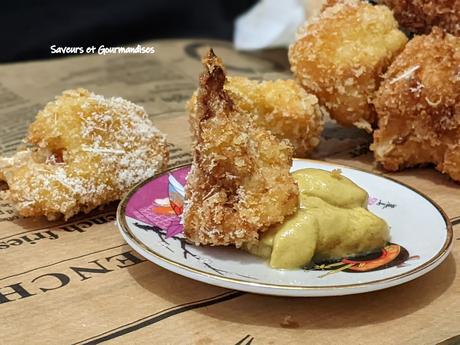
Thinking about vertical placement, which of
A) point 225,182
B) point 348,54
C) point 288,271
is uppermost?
point 348,54

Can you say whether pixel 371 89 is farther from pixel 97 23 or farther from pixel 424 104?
pixel 97 23

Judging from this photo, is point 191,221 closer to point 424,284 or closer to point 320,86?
point 424,284

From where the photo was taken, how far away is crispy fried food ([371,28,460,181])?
5.28 ft

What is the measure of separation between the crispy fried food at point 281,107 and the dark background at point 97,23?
2.17 meters

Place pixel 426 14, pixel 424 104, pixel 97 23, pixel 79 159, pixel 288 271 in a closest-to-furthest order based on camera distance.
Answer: pixel 288 271 < pixel 79 159 < pixel 424 104 < pixel 426 14 < pixel 97 23

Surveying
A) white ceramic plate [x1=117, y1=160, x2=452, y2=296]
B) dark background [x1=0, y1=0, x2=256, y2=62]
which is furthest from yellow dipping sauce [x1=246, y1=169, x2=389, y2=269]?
dark background [x1=0, y1=0, x2=256, y2=62]

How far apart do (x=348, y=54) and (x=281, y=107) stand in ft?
0.65

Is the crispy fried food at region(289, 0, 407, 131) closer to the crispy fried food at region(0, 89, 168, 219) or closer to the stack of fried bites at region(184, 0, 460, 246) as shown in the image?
the stack of fried bites at region(184, 0, 460, 246)

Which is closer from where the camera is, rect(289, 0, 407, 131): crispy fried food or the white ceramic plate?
the white ceramic plate

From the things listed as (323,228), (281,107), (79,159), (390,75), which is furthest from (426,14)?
(79,159)

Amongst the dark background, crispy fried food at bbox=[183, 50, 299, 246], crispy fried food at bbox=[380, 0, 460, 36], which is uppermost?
crispy fried food at bbox=[380, 0, 460, 36]

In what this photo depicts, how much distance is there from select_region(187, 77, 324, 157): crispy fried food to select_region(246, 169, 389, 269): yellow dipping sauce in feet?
1.23

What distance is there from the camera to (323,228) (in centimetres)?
119

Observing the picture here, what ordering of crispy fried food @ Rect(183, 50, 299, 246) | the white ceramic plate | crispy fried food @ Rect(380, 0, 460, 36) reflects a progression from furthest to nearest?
crispy fried food @ Rect(380, 0, 460, 36) < crispy fried food @ Rect(183, 50, 299, 246) < the white ceramic plate
